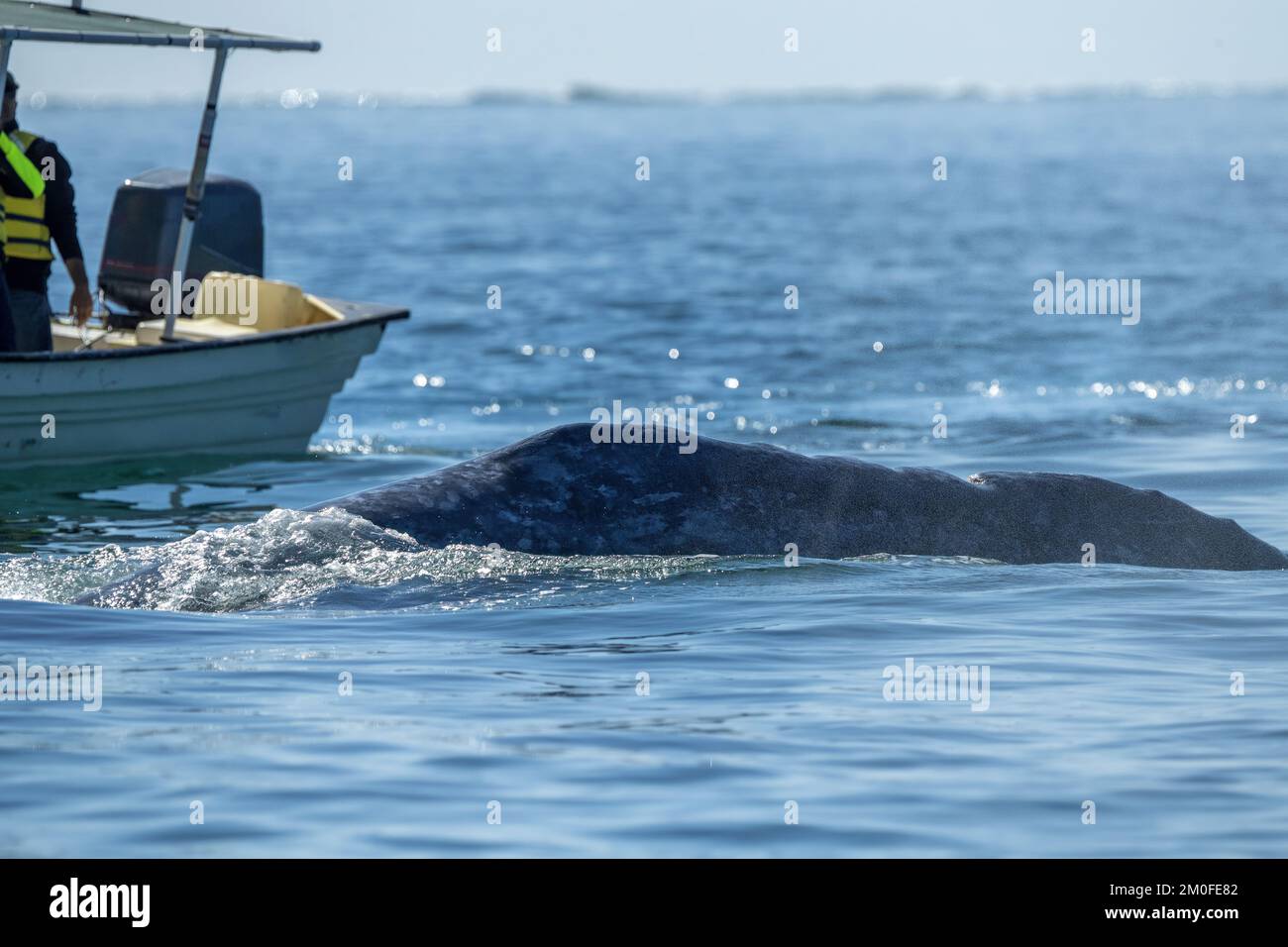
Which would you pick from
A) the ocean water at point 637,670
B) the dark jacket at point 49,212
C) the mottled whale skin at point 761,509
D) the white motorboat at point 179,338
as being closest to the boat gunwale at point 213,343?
the white motorboat at point 179,338

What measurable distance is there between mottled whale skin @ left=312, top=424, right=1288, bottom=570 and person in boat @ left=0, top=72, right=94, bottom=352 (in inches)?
208

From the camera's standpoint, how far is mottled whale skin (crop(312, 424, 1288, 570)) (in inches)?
374

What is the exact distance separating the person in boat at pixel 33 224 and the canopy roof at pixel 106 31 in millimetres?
463

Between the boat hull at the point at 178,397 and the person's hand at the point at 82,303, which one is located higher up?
the person's hand at the point at 82,303

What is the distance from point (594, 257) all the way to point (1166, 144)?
8250 centimetres

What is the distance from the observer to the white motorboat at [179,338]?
46.3ft

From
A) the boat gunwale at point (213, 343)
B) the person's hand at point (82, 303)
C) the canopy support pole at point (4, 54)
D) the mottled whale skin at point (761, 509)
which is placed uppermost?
the canopy support pole at point (4, 54)

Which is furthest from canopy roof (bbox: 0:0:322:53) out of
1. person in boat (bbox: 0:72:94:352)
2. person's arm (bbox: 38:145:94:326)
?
person's arm (bbox: 38:145:94:326)

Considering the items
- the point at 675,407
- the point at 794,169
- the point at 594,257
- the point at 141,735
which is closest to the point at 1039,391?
the point at 675,407

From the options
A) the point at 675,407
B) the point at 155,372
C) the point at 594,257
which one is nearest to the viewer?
the point at 155,372

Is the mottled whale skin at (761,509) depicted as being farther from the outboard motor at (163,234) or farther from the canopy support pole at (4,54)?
the outboard motor at (163,234)

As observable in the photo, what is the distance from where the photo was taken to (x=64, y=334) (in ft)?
53.9

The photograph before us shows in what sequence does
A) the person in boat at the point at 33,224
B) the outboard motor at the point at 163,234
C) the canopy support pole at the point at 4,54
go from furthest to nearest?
1. the outboard motor at the point at 163,234
2. the person in boat at the point at 33,224
3. the canopy support pole at the point at 4,54
